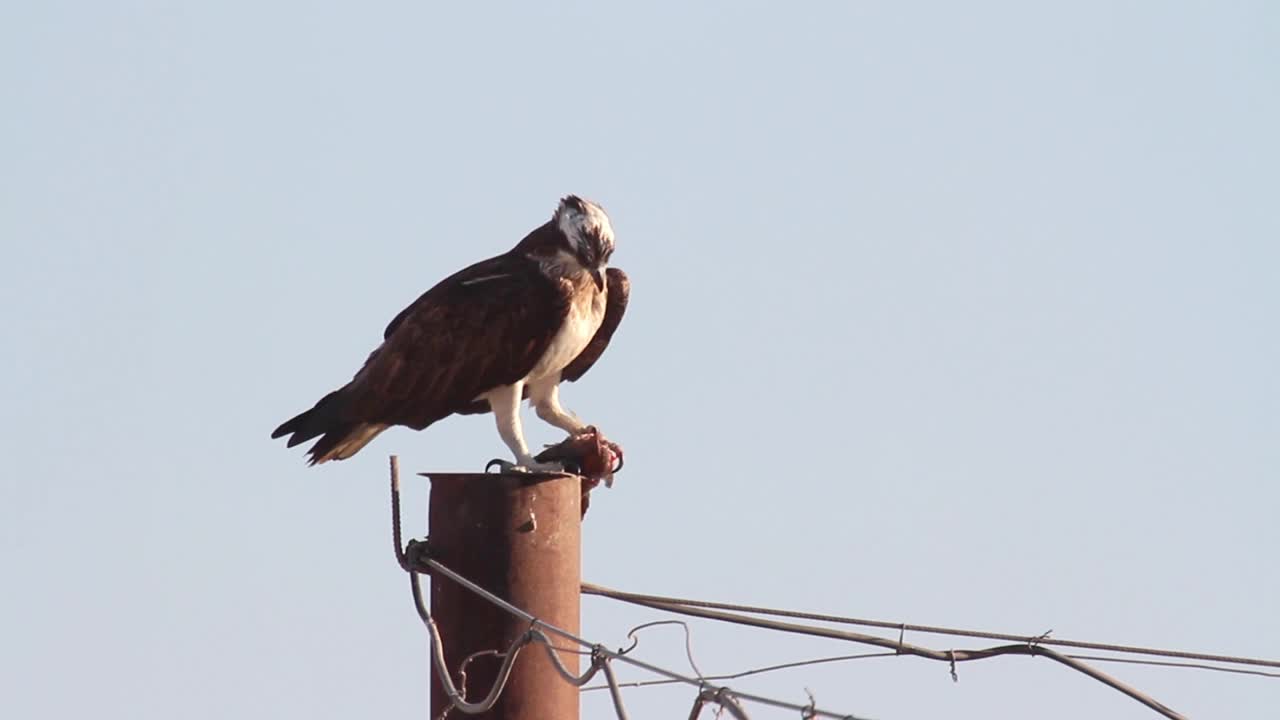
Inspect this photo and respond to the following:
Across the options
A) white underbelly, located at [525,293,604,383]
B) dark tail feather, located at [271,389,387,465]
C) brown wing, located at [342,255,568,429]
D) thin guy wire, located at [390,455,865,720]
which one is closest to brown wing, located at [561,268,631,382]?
white underbelly, located at [525,293,604,383]

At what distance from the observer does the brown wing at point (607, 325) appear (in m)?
8.88

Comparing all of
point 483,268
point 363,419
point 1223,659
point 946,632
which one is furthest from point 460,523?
point 483,268

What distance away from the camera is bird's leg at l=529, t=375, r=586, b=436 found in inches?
343

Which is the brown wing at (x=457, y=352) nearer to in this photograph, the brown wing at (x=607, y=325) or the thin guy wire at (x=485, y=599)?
the brown wing at (x=607, y=325)

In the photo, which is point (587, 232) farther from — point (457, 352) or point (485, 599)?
point (485, 599)

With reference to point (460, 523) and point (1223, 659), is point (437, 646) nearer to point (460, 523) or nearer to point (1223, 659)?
point (460, 523)

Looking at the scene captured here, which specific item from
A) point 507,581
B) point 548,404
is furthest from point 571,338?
point 507,581

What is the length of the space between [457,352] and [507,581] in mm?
3158

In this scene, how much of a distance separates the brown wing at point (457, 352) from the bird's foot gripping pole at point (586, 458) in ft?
4.04

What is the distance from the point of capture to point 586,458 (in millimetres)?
7066

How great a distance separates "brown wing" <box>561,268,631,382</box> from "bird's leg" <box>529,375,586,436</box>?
0.95ft

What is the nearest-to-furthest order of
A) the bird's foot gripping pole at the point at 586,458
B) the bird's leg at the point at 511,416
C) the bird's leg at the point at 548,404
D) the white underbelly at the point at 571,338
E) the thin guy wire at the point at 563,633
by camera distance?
1. the thin guy wire at the point at 563,633
2. the bird's foot gripping pole at the point at 586,458
3. the bird's leg at the point at 511,416
4. the white underbelly at the point at 571,338
5. the bird's leg at the point at 548,404

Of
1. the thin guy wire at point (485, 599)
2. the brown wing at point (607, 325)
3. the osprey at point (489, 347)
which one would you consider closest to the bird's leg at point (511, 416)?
the osprey at point (489, 347)

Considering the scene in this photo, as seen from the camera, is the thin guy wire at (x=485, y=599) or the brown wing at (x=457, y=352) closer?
the thin guy wire at (x=485, y=599)
